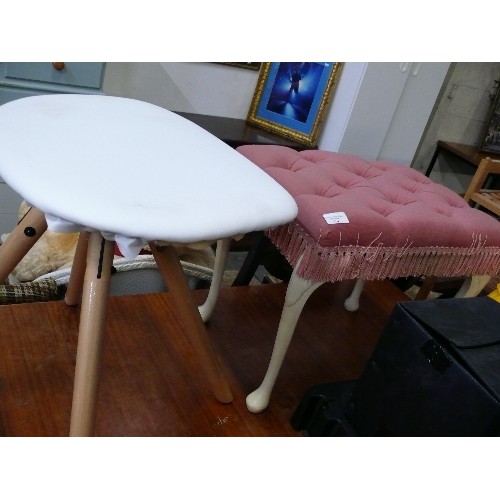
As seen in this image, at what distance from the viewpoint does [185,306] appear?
0.76 metres

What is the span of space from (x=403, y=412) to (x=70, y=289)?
0.61 meters

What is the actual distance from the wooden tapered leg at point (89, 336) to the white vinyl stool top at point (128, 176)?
0.09m

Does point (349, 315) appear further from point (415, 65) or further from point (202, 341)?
point (415, 65)

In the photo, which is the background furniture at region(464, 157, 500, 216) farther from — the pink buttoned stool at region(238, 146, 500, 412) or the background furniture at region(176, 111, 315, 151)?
the pink buttoned stool at region(238, 146, 500, 412)

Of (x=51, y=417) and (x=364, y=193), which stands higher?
(x=364, y=193)

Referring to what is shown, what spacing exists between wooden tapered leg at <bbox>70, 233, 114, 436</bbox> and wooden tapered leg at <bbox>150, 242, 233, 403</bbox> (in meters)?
0.10

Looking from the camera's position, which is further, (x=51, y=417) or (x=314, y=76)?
(x=314, y=76)

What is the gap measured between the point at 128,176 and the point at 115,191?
0.15 ft

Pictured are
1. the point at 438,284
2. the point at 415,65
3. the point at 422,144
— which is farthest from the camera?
the point at 422,144

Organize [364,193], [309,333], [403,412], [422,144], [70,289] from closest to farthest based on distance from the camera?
[403,412] → [364,193] → [70,289] → [309,333] → [422,144]

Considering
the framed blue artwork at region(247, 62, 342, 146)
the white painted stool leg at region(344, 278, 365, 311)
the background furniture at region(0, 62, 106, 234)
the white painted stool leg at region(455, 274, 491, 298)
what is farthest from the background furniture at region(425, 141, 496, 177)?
the background furniture at region(0, 62, 106, 234)

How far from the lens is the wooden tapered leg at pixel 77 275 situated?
87 cm

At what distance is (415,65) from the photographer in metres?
1.75

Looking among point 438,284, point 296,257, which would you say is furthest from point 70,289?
point 438,284
